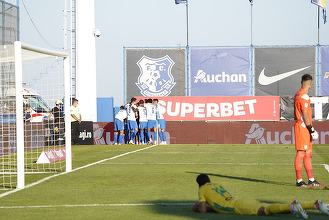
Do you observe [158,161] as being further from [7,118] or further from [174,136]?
[174,136]

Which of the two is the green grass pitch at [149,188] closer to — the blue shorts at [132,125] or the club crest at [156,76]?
the blue shorts at [132,125]

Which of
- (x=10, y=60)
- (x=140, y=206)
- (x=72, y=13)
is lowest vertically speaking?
(x=140, y=206)

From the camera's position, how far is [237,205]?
995 cm

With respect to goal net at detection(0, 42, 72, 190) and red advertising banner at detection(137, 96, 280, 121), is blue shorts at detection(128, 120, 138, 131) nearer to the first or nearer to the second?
goal net at detection(0, 42, 72, 190)

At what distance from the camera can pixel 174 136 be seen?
36.2 m

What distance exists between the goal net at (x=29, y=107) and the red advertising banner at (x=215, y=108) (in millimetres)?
18648

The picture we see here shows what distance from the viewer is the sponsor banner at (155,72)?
148 ft

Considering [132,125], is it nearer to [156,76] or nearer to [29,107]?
[29,107]

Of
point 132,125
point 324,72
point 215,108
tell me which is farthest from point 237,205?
point 324,72

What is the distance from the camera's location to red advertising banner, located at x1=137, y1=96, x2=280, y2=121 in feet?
137

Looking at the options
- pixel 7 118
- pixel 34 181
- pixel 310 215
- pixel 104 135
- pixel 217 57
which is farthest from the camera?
pixel 217 57

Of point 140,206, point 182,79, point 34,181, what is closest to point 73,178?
point 34,181

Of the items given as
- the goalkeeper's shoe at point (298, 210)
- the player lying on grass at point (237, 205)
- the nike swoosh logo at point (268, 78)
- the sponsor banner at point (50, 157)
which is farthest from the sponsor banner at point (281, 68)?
the goalkeeper's shoe at point (298, 210)

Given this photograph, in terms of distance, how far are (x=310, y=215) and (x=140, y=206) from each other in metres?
2.46
